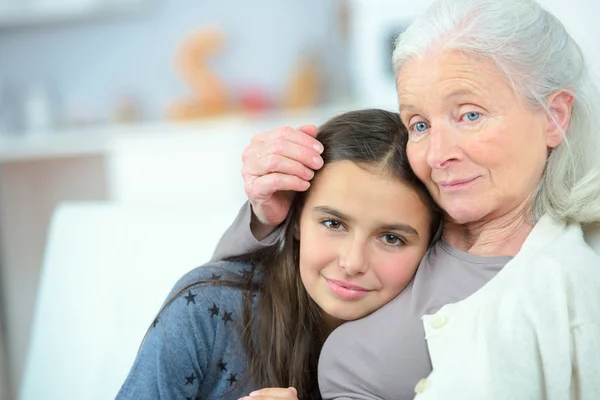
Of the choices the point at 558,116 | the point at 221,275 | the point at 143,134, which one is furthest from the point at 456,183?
the point at 143,134

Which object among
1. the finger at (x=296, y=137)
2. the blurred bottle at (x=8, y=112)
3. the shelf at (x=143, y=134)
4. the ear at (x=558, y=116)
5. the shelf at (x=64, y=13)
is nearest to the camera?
the ear at (x=558, y=116)

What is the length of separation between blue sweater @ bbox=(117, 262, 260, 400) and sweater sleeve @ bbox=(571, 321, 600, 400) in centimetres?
42

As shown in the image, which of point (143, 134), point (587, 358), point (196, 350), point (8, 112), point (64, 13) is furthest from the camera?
point (8, 112)

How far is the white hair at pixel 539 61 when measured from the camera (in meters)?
0.81

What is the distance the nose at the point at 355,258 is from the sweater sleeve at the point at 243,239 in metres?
0.17

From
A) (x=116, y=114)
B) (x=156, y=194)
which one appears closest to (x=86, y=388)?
(x=156, y=194)

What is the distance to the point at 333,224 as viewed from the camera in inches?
37.2

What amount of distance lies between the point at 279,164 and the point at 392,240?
171mm

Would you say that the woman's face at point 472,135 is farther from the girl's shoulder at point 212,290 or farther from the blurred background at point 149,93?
the blurred background at point 149,93

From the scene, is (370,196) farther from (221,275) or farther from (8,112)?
(8,112)

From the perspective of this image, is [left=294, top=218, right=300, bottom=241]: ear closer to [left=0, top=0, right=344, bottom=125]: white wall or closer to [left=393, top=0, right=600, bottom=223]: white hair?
[left=393, top=0, right=600, bottom=223]: white hair

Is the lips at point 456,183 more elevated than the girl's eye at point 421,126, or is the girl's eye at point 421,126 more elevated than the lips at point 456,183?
the girl's eye at point 421,126

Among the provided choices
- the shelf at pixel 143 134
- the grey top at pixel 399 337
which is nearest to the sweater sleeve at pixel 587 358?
the grey top at pixel 399 337

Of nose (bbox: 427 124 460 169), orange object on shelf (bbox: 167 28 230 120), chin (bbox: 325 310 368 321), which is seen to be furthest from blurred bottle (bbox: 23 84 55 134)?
nose (bbox: 427 124 460 169)
